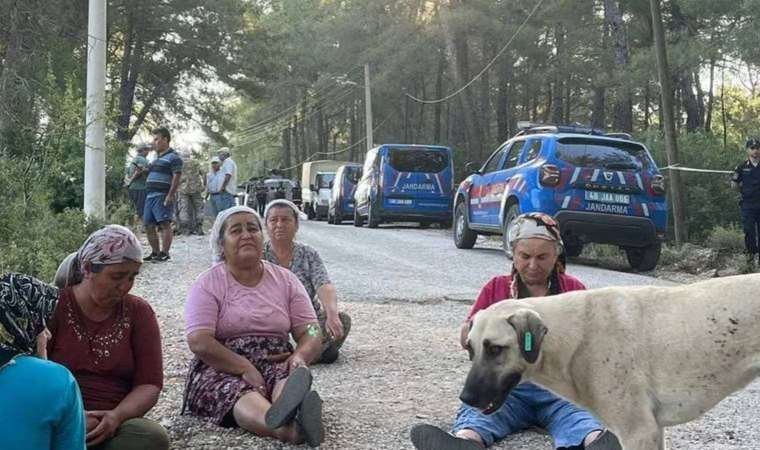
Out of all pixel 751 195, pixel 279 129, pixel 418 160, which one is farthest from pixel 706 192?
pixel 279 129

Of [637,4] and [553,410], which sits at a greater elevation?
[637,4]

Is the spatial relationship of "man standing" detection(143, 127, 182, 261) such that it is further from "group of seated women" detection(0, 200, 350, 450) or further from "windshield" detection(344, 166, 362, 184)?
"windshield" detection(344, 166, 362, 184)

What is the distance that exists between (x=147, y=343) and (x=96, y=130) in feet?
32.2

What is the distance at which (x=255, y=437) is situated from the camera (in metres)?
4.49

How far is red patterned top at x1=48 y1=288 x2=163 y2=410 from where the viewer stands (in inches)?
150

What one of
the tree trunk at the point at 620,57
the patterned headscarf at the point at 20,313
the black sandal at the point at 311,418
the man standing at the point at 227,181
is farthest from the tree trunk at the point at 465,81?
the patterned headscarf at the point at 20,313

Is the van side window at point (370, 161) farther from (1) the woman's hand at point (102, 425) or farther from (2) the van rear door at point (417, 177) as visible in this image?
(1) the woman's hand at point (102, 425)

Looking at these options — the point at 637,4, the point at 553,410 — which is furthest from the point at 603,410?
the point at 637,4

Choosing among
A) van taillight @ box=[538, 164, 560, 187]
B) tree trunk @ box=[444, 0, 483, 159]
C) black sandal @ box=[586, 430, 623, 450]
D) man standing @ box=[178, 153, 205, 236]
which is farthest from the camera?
tree trunk @ box=[444, 0, 483, 159]

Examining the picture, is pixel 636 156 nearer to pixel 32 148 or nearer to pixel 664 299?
pixel 32 148

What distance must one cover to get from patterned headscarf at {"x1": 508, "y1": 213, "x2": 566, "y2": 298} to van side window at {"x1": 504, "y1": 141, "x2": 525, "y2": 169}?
9.70m

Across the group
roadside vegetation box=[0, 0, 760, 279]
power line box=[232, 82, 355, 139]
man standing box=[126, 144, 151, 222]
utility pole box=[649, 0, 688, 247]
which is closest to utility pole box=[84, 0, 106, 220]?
roadside vegetation box=[0, 0, 760, 279]

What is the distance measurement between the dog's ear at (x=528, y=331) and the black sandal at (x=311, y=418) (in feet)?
3.76

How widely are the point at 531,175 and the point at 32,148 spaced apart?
6922 millimetres
